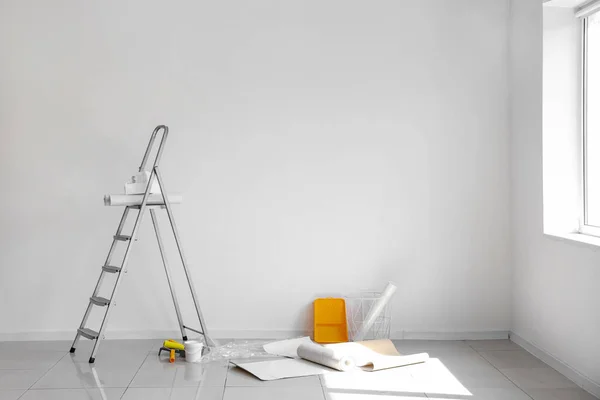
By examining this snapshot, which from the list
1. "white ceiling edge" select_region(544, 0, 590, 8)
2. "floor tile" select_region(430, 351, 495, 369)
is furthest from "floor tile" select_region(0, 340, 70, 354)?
"white ceiling edge" select_region(544, 0, 590, 8)

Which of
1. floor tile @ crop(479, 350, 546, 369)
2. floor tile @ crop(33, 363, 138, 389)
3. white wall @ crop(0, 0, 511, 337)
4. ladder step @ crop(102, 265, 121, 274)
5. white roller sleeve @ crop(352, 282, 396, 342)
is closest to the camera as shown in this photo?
floor tile @ crop(33, 363, 138, 389)

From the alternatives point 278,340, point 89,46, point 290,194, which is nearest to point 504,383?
point 278,340

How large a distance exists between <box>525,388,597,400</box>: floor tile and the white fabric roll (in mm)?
1019

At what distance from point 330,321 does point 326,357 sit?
734mm

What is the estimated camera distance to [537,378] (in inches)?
159

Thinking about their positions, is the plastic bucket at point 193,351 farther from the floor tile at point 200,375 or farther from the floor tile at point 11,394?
the floor tile at point 11,394

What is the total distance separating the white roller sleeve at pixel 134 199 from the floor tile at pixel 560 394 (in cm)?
243

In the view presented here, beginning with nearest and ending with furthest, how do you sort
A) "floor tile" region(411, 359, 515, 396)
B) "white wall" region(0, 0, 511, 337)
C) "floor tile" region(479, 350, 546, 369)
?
"floor tile" region(411, 359, 515, 396), "floor tile" region(479, 350, 546, 369), "white wall" region(0, 0, 511, 337)

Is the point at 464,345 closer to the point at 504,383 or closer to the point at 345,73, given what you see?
the point at 504,383

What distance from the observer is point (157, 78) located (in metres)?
5.05

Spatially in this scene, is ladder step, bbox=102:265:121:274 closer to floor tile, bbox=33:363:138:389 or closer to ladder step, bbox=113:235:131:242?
ladder step, bbox=113:235:131:242

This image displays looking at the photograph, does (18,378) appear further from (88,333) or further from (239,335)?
(239,335)

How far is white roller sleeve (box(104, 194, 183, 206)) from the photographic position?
4484 mm

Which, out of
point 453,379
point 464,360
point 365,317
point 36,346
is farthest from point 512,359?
point 36,346
